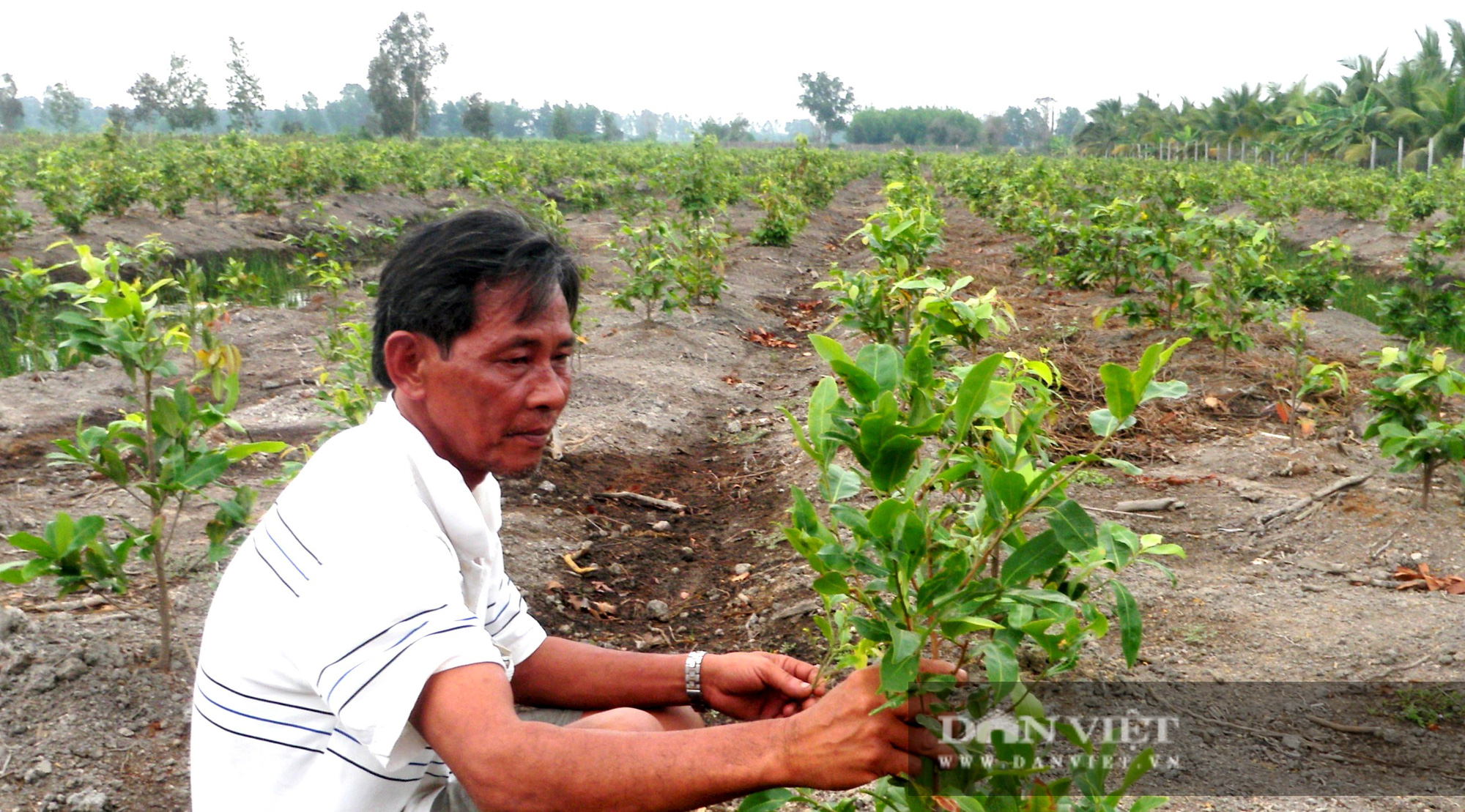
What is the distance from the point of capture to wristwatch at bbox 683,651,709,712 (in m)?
2.03

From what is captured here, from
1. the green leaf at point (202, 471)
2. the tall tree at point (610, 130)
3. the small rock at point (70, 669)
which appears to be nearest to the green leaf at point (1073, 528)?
the green leaf at point (202, 471)

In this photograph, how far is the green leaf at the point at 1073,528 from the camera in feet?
4.24

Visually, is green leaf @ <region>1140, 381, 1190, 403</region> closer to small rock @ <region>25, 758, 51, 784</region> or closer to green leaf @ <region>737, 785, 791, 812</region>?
green leaf @ <region>737, 785, 791, 812</region>

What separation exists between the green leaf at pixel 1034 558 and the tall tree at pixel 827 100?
92.1 metres

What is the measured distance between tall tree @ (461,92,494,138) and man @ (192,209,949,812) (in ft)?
174

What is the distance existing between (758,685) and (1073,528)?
0.79 m

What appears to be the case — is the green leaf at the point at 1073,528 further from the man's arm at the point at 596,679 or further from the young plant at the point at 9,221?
the young plant at the point at 9,221

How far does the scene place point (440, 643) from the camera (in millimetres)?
1380

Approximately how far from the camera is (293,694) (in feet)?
5.00

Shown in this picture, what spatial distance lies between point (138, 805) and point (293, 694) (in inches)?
54.1

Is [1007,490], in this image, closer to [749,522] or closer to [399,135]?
[749,522]

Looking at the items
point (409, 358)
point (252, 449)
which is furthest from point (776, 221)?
point (409, 358)

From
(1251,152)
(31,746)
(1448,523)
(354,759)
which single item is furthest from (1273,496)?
(1251,152)

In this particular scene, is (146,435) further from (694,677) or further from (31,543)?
(694,677)
